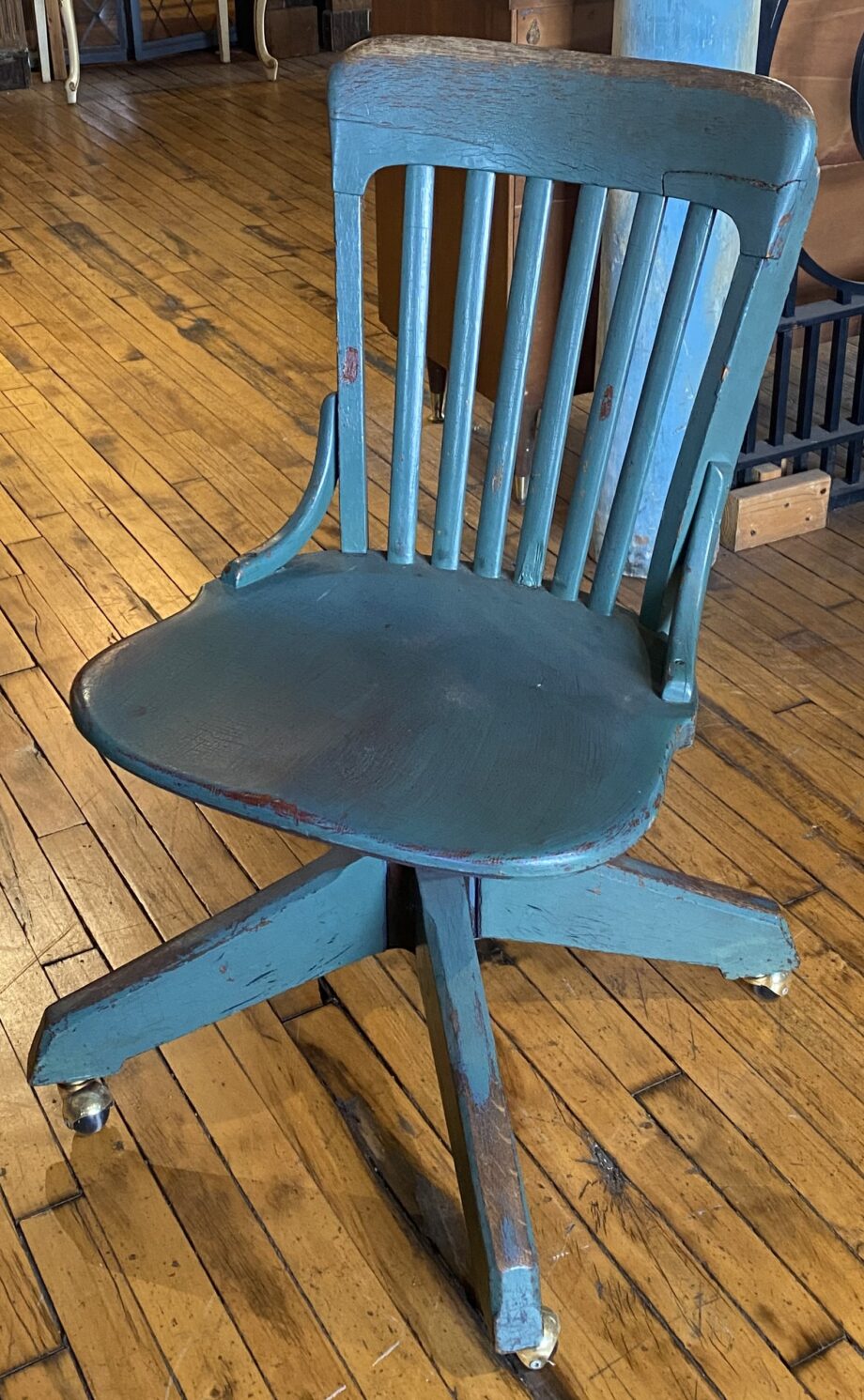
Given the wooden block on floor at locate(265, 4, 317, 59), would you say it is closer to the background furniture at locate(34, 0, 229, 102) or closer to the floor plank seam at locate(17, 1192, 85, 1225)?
the background furniture at locate(34, 0, 229, 102)

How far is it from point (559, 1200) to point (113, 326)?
268cm

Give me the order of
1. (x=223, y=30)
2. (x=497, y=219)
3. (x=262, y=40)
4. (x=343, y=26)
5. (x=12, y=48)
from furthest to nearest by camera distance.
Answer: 1. (x=343, y=26)
2. (x=223, y=30)
3. (x=262, y=40)
4. (x=12, y=48)
5. (x=497, y=219)

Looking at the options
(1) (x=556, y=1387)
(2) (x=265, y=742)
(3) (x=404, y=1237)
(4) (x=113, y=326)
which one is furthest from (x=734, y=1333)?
(4) (x=113, y=326)

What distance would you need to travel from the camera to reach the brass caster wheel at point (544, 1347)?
132 cm

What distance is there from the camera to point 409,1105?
1.60m

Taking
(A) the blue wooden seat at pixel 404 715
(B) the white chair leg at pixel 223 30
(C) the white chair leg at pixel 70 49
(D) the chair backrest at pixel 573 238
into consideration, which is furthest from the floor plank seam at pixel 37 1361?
(B) the white chair leg at pixel 223 30

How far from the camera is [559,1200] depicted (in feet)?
4.90

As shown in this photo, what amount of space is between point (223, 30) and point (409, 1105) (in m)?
5.25

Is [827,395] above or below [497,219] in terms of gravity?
below

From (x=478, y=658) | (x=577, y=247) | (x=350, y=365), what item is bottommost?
(x=478, y=658)

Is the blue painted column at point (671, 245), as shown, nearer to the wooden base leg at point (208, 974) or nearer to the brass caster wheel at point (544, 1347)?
the wooden base leg at point (208, 974)

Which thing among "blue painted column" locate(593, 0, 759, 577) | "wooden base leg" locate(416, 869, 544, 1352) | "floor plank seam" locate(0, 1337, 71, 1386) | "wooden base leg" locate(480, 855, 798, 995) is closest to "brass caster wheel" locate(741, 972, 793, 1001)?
"wooden base leg" locate(480, 855, 798, 995)

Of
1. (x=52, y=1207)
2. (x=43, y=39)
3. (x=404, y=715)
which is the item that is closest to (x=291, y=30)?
(x=43, y=39)

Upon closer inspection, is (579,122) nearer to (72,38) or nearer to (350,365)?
(350,365)
